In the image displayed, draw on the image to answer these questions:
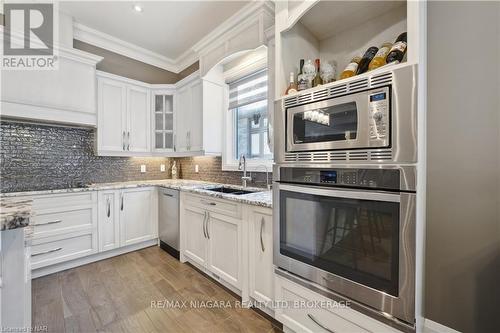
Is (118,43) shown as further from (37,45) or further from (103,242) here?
(103,242)

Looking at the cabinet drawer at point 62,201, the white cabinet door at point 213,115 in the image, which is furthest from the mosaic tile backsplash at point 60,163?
the cabinet drawer at point 62,201

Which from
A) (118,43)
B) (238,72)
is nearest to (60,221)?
(118,43)

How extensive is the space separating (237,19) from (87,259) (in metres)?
3.24

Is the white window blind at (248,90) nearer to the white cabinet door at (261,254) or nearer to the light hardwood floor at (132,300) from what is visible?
the white cabinet door at (261,254)

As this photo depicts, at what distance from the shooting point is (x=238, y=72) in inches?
109

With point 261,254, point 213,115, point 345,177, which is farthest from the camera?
point 213,115

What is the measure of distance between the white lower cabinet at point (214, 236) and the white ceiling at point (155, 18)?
2038 mm

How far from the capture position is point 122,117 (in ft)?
9.82

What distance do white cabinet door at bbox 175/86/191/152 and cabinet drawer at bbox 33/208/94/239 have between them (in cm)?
137

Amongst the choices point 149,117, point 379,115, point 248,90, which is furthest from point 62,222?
point 379,115

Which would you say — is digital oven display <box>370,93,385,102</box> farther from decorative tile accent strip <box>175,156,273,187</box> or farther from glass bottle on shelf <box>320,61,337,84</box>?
decorative tile accent strip <box>175,156,273,187</box>

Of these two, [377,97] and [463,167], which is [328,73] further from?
[463,167]

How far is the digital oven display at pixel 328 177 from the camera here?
1141mm

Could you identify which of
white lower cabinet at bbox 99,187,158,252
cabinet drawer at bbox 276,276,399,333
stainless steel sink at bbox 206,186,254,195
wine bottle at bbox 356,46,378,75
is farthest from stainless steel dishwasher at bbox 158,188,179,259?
wine bottle at bbox 356,46,378,75
